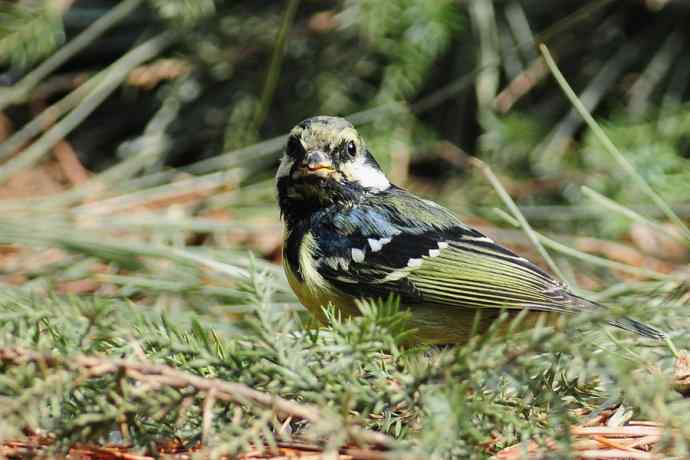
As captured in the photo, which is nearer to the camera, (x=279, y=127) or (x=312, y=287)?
(x=312, y=287)

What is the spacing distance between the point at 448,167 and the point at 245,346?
86.1 inches

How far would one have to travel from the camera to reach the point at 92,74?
131 inches

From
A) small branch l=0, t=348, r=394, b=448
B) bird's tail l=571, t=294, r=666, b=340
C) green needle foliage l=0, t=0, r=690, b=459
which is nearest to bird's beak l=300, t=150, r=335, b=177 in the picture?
green needle foliage l=0, t=0, r=690, b=459

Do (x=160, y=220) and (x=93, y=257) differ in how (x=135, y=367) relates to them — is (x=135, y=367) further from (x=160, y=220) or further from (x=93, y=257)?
(x=160, y=220)

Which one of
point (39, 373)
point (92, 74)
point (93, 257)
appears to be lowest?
point (93, 257)

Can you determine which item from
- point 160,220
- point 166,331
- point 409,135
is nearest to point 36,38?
point 160,220

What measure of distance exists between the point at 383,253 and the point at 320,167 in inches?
9.8

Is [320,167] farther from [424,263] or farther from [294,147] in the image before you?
[424,263]

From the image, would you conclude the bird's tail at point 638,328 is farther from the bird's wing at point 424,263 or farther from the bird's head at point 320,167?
the bird's head at point 320,167

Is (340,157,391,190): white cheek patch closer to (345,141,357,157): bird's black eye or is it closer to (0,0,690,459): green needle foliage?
(345,141,357,157): bird's black eye

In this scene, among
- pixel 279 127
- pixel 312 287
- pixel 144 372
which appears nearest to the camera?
pixel 144 372

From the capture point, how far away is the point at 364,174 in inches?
84.4

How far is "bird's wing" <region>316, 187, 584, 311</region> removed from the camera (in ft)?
5.78

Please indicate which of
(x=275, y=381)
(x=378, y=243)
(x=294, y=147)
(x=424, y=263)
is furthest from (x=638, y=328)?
(x=294, y=147)
